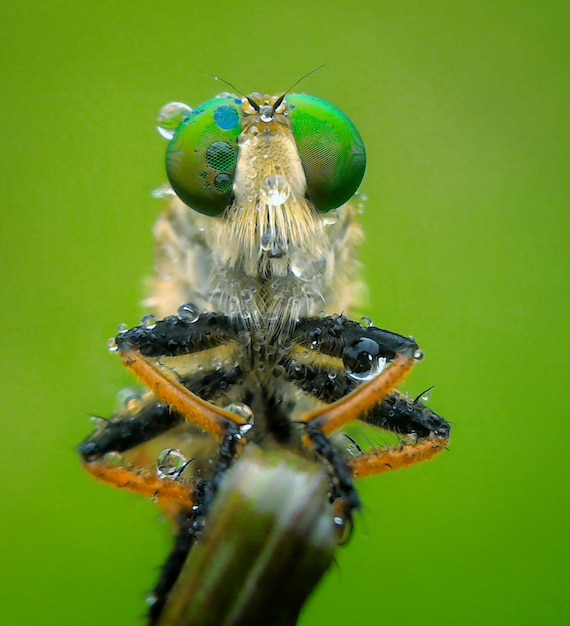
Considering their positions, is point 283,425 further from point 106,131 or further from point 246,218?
point 106,131

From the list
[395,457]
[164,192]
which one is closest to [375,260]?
[164,192]

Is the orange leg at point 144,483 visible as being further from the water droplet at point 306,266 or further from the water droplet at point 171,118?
the water droplet at point 171,118

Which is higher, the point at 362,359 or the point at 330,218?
the point at 330,218

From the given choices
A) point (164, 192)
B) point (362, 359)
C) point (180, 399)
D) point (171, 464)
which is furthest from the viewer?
point (164, 192)

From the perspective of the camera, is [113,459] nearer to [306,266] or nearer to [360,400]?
[360,400]

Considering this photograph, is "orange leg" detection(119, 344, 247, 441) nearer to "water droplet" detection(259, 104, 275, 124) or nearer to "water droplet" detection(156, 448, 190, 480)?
"water droplet" detection(156, 448, 190, 480)

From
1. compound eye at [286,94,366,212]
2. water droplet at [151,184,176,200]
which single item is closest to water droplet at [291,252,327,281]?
compound eye at [286,94,366,212]
